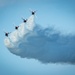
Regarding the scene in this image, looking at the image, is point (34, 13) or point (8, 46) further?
point (8, 46)

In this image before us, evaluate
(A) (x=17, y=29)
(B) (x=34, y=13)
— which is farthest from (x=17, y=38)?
(B) (x=34, y=13)

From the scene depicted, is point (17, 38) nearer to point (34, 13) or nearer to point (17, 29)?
point (17, 29)

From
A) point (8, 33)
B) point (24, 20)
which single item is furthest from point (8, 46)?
point (24, 20)

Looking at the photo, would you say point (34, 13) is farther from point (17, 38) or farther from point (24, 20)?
point (17, 38)

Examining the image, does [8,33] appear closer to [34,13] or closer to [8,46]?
[8,46]

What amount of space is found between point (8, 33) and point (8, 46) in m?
4.70

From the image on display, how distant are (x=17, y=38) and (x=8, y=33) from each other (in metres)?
4.72

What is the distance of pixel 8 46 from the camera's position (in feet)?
373

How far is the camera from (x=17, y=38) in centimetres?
11038

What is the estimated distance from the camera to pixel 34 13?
104m

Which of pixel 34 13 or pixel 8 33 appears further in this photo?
pixel 8 33

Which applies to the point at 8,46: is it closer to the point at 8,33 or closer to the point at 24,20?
the point at 8,33

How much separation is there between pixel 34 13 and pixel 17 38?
11.8 meters
